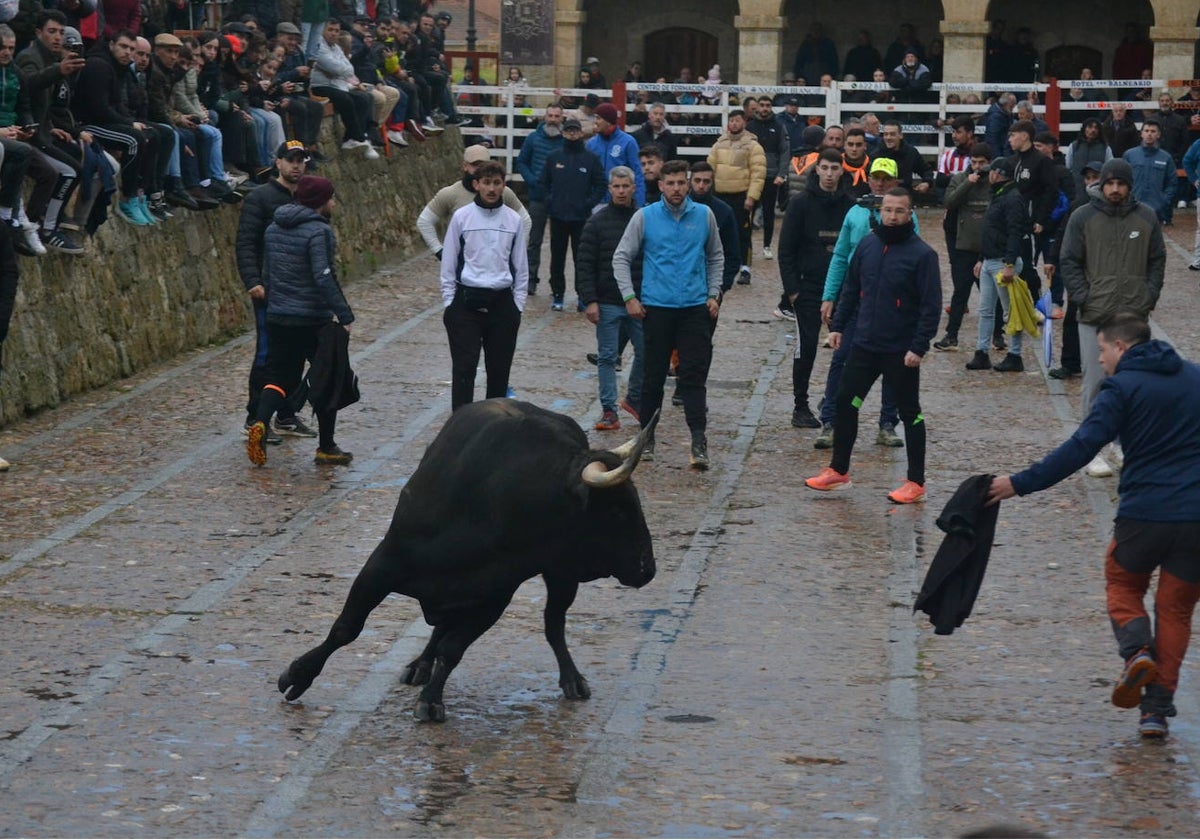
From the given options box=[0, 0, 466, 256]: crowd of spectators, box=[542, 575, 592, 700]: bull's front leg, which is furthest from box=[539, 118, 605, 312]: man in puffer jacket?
box=[542, 575, 592, 700]: bull's front leg

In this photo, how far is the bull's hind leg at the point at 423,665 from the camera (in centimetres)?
858

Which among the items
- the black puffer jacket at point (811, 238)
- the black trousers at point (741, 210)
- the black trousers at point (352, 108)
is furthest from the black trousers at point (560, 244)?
the black puffer jacket at point (811, 238)

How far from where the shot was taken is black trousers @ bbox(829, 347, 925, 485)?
12539 millimetres

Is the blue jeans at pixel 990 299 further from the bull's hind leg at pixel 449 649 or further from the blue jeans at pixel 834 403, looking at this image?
the bull's hind leg at pixel 449 649

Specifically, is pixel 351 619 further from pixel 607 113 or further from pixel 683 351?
pixel 607 113

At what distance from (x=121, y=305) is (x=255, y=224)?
126 inches

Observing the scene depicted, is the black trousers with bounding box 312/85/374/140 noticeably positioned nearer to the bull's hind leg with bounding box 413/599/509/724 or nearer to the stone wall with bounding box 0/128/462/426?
the stone wall with bounding box 0/128/462/426

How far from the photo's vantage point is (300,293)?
1340 cm

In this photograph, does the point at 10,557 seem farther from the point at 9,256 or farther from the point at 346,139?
the point at 346,139

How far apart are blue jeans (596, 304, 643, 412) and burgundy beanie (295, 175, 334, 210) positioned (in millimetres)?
2293

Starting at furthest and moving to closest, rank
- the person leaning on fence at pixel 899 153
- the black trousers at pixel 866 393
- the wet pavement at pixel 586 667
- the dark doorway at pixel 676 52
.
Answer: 1. the dark doorway at pixel 676 52
2. the person leaning on fence at pixel 899 153
3. the black trousers at pixel 866 393
4. the wet pavement at pixel 586 667

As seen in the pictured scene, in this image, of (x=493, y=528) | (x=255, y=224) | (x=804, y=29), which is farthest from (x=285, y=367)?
(x=804, y=29)

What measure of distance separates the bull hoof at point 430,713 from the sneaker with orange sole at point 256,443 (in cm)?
520

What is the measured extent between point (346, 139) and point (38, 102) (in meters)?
8.64
